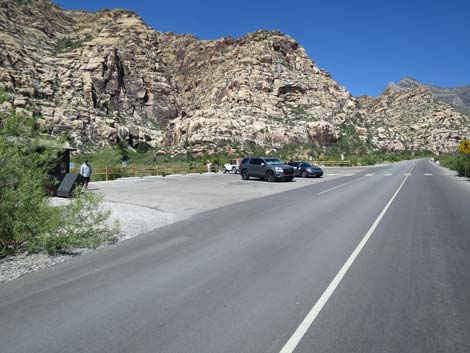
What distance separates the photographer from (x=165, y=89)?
4018 inches

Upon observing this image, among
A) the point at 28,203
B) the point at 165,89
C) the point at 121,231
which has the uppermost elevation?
the point at 165,89

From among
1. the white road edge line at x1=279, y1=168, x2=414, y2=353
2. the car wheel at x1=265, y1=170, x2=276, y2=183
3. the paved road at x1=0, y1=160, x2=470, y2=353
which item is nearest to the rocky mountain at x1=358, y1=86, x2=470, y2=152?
the car wheel at x1=265, y1=170, x2=276, y2=183

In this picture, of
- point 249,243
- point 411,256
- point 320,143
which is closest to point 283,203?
point 249,243

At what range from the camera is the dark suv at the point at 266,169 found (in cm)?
2525

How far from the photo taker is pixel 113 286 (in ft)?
15.5

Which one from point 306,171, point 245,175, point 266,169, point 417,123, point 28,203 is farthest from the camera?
point 417,123

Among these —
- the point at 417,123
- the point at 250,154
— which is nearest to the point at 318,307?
the point at 250,154

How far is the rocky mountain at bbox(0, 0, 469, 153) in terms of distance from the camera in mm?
65875

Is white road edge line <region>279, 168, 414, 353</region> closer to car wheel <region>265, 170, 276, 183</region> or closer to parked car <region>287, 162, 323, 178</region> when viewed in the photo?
car wheel <region>265, 170, 276, 183</region>

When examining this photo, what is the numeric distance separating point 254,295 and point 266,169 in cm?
2196

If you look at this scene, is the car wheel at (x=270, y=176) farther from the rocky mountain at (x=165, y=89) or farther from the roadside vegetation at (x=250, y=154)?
the rocky mountain at (x=165, y=89)

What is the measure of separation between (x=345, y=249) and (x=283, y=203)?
6739mm

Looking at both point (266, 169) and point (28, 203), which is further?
point (266, 169)

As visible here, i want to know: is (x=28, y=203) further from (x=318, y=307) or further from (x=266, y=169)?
(x=266, y=169)
